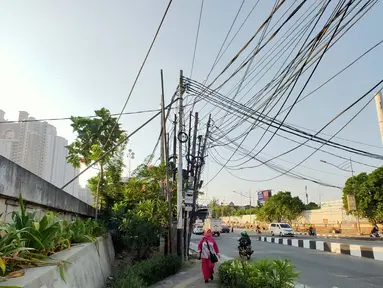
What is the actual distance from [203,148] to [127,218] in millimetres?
5410

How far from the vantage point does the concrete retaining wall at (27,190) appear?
16.5 feet

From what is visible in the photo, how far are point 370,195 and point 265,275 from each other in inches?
1247

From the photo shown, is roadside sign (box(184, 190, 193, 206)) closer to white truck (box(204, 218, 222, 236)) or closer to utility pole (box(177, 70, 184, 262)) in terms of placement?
utility pole (box(177, 70, 184, 262))

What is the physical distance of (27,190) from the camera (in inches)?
233

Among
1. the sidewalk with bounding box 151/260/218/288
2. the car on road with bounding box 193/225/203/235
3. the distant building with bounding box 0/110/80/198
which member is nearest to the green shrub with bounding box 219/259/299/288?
the sidewalk with bounding box 151/260/218/288

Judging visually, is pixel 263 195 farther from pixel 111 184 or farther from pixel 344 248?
pixel 111 184

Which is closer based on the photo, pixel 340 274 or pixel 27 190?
pixel 27 190

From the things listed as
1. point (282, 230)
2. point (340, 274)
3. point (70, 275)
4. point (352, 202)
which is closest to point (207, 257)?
point (340, 274)

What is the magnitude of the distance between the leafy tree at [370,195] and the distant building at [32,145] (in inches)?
1128

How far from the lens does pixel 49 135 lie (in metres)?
16.0

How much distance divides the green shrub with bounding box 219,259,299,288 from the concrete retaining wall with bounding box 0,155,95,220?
4.11m

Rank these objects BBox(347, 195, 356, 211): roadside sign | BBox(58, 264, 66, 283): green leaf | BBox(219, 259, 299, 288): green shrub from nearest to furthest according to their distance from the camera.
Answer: BBox(58, 264, 66, 283): green leaf, BBox(219, 259, 299, 288): green shrub, BBox(347, 195, 356, 211): roadside sign

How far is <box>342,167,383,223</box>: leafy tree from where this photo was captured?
3172 centimetres

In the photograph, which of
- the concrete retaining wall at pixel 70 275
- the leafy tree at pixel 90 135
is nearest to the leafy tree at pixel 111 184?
the leafy tree at pixel 90 135
